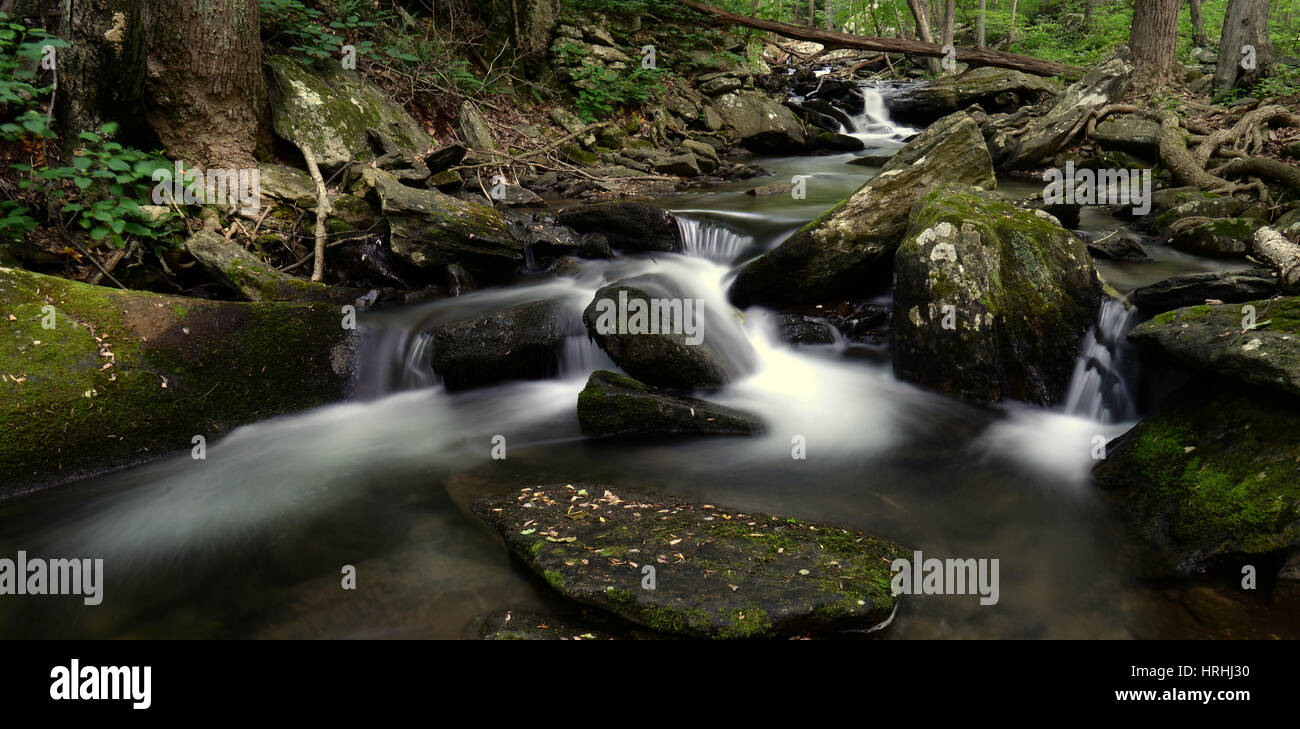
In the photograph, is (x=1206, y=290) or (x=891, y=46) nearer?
(x=1206, y=290)

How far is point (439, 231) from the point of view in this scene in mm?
7102

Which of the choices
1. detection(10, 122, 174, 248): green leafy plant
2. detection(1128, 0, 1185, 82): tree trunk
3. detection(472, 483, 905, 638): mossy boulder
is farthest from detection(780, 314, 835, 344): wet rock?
detection(1128, 0, 1185, 82): tree trunk

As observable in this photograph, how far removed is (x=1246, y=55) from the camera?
41.7ft

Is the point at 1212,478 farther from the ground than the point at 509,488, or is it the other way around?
the point at 1212,478

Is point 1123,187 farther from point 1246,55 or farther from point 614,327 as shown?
point 614,327

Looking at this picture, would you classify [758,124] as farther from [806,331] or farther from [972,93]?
[806,331]

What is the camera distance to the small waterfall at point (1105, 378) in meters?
5.32

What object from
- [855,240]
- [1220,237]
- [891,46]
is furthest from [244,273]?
[891,46]

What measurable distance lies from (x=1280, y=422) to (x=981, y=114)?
506 inches

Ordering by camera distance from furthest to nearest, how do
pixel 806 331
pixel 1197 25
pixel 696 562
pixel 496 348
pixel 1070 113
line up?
pixel 1197 25 < pixel 1070 113 < pixel 806 331 < pixel 496 348 < pixel 696 562

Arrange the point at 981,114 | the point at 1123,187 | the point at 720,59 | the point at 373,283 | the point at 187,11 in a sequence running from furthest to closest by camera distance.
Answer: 1. the point at 720,59
2. the point at 981,114
3. the point at 1123,187
4. the point at 373,283
5. the point at 187,11

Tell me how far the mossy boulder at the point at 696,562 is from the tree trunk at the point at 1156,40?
47.2ft

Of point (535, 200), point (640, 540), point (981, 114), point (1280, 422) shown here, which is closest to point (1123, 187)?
point (981, 114)

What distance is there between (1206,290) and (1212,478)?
2.22 m
